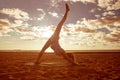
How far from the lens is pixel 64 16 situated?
19625mm

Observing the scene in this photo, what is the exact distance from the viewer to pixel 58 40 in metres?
19.8

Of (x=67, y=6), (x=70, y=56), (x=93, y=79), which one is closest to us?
(x=93, y=79)

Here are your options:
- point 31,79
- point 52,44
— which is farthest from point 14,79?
point 52,44

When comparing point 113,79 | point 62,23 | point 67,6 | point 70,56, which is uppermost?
point 67,6

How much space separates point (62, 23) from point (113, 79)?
8.32m

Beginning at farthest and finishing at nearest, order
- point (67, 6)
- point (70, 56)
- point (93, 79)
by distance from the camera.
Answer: point (70, 56), point (67, 6), point (93, 79)

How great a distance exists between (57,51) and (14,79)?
773cm

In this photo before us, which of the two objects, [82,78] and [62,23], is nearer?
[82,78]

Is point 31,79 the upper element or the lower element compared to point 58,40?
lower

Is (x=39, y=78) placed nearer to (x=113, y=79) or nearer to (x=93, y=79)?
(x=93, y=79)

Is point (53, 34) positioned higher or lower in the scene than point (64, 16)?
lower

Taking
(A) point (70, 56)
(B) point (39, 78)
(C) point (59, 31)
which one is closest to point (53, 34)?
(C) point (59, 31)

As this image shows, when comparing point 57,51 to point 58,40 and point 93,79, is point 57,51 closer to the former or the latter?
point 58,40

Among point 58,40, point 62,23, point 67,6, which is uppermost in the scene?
point 67,6
